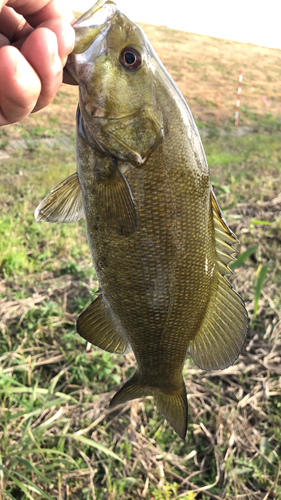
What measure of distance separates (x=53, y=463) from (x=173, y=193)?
192 centimetres

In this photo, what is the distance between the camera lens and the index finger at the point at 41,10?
1.34 meters

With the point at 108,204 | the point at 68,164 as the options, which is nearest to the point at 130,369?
the point at 108,204

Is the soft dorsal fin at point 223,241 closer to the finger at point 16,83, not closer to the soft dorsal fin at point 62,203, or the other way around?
the soft dorsal fin at point 62,203

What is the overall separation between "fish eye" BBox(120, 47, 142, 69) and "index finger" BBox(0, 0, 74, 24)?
42cm

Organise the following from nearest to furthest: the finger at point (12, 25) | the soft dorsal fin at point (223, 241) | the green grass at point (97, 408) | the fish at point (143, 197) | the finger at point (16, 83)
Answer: the finger at point (16, 83), the fish at point (143, 197), the soft dorsal fin at point (223, 241), the finger at point (12, 25), the green grass at point (97, 408)

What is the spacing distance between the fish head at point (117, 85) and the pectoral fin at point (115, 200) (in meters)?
0.06

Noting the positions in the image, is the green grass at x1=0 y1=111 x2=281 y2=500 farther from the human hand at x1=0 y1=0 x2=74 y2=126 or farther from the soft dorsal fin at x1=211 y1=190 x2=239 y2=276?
the human hand at x1=0 y1=0 x2=74 y2=126

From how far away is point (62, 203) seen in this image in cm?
133

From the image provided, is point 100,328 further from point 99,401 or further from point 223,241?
point 99,401

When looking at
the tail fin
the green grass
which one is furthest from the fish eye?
the green grass

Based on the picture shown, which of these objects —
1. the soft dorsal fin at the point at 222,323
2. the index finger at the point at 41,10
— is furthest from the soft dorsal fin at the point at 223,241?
the index finger at the point at 41,10

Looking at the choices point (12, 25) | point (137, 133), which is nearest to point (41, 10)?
point (12, 25)

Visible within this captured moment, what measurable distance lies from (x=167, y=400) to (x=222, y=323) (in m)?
0.42

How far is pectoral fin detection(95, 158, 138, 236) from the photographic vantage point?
114 centimetres
